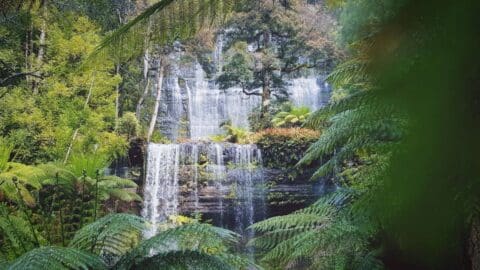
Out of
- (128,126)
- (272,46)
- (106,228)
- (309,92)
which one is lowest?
(106,228)

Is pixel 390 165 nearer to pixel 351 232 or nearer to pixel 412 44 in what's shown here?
pixel 412 44

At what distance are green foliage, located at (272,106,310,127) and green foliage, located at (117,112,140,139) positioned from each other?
3.18m

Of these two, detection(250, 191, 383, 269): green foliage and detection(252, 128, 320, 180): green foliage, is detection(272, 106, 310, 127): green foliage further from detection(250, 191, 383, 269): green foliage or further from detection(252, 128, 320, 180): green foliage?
detection(250, 191, 383, 269): green foliage

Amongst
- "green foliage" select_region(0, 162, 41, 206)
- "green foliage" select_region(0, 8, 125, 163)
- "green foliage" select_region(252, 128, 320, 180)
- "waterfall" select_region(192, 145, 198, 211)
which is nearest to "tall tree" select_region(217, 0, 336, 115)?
"green foliage" select_region(252, 128, 320, 180)

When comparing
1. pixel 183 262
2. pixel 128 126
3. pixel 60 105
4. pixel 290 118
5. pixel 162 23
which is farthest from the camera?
pixel 290 118

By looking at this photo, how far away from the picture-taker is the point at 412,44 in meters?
0.44

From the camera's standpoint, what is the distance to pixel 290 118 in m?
9.70

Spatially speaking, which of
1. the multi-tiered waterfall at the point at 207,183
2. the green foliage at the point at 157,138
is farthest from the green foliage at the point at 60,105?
the green foliage at the point at 157,138

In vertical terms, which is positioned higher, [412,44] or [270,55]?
[270,55]

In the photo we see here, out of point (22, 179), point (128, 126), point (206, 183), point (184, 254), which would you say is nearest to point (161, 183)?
point (206, 183)

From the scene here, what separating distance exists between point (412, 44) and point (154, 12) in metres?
0.60

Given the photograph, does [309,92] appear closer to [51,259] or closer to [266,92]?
[266,92]

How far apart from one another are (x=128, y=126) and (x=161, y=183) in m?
1.66

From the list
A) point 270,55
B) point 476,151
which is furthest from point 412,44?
point 270,55
